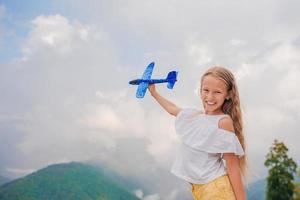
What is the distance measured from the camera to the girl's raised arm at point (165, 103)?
5406 millimetres

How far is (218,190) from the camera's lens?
466 cm

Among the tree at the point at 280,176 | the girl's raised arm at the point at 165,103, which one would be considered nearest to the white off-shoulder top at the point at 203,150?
the girl's raised arm at the point at 165,103

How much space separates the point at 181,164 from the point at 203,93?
2.31 ft

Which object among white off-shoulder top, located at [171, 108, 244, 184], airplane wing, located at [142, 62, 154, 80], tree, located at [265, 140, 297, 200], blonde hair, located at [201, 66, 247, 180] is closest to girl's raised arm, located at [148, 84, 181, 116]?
airplane wing, located at [142, 62, 154, 80]

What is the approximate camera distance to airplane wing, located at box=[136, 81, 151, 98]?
5356 millimetres

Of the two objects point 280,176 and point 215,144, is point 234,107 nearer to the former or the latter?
point 215,144

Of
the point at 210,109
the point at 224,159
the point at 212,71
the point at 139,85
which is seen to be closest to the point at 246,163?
the point at 224,159

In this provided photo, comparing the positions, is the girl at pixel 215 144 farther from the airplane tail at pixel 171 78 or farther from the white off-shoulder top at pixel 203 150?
the airplane tail at pixel 171 78

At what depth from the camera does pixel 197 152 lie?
489 centimetres

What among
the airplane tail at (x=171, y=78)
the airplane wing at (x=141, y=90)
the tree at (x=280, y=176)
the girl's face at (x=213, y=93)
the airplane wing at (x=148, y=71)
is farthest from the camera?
the tree at (x=280, y=176)

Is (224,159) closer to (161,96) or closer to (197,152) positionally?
(197,152)

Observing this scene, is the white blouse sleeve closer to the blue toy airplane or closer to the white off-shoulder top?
the white off-shoulder top

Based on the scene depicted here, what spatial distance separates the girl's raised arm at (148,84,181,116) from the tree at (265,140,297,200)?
38.6 m

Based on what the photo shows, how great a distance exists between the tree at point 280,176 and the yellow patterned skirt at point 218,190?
3917 cm
